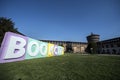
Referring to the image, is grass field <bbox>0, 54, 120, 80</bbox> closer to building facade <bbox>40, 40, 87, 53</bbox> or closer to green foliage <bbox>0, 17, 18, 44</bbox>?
green foliage <bbox>0, 17, 18, 44</bbox>

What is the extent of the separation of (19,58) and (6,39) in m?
2.60

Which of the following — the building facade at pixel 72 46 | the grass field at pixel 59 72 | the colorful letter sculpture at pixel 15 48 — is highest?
the building facade at pixel 72 46

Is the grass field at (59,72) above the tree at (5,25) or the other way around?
the other way around

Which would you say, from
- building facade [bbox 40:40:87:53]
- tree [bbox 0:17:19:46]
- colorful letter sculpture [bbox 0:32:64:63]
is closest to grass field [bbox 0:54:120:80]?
colorful letter sculpture [bbox 0:32:64:63]

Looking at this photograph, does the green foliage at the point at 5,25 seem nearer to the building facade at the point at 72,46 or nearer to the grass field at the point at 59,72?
the grass field at the point at 59,72

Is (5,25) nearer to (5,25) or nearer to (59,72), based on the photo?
(5,25)

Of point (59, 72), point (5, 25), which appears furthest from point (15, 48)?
point (5, 25)

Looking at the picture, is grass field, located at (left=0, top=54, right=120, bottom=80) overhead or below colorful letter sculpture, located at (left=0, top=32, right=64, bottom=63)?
below

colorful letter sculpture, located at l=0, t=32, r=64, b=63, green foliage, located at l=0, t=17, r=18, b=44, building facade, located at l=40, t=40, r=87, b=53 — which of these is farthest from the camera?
building facade, located at l=40, t=40, r=87, b=53

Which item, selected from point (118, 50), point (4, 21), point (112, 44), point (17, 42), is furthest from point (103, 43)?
point (17, 42)

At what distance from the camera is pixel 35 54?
496 inches

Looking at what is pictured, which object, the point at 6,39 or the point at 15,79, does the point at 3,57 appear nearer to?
the point at 6,39

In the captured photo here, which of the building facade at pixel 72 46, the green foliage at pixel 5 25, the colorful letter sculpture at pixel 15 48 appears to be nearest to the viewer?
the colorful letter sculpture at pixel 15 48

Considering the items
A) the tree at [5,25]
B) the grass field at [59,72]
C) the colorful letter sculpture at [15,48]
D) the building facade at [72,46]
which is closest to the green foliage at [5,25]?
the tree at [5,25]
